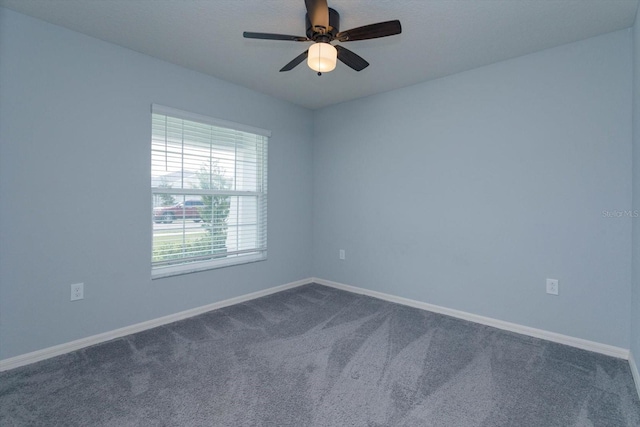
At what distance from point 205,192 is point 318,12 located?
2.09 m

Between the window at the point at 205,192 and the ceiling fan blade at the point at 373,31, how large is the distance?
1.83m

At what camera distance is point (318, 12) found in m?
1.76

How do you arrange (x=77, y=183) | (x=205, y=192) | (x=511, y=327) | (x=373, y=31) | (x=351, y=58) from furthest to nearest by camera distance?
(x=205, y=192) < (x=511, y=327) < (x=77, y=183) < (x=351, y=58) < (x=373, y=31)

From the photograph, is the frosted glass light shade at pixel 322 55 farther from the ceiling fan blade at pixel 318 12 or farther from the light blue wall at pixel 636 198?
the light blue wall at pixel 636 198

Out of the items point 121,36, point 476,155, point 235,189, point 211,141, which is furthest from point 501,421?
point 121,36

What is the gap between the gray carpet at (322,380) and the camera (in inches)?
66.2

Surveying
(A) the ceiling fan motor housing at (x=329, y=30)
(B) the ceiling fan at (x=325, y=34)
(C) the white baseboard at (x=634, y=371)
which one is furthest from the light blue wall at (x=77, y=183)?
(C) the white baseboard at (x=634, y=371)

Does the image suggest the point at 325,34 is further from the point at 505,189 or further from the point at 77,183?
the point at 77,183

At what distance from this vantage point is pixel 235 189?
3545mm

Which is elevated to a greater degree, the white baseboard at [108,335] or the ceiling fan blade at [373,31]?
the ceiling fan blade at [373,31]

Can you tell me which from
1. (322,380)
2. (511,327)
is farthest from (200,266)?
(511,327)

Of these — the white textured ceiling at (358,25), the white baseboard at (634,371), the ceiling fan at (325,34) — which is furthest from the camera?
the white textured ceiling at (358,25)

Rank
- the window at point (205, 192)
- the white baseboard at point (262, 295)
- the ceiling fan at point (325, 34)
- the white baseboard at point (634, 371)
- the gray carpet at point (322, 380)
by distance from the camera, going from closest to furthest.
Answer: the gray carpet at point (322, 380) < the ceiling fan at point (325, 34) < the white baseboard at point (634, 371) < the white baseboard at point (262, 295) < the window at point (205, 192)

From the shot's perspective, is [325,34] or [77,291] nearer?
[325,34]
